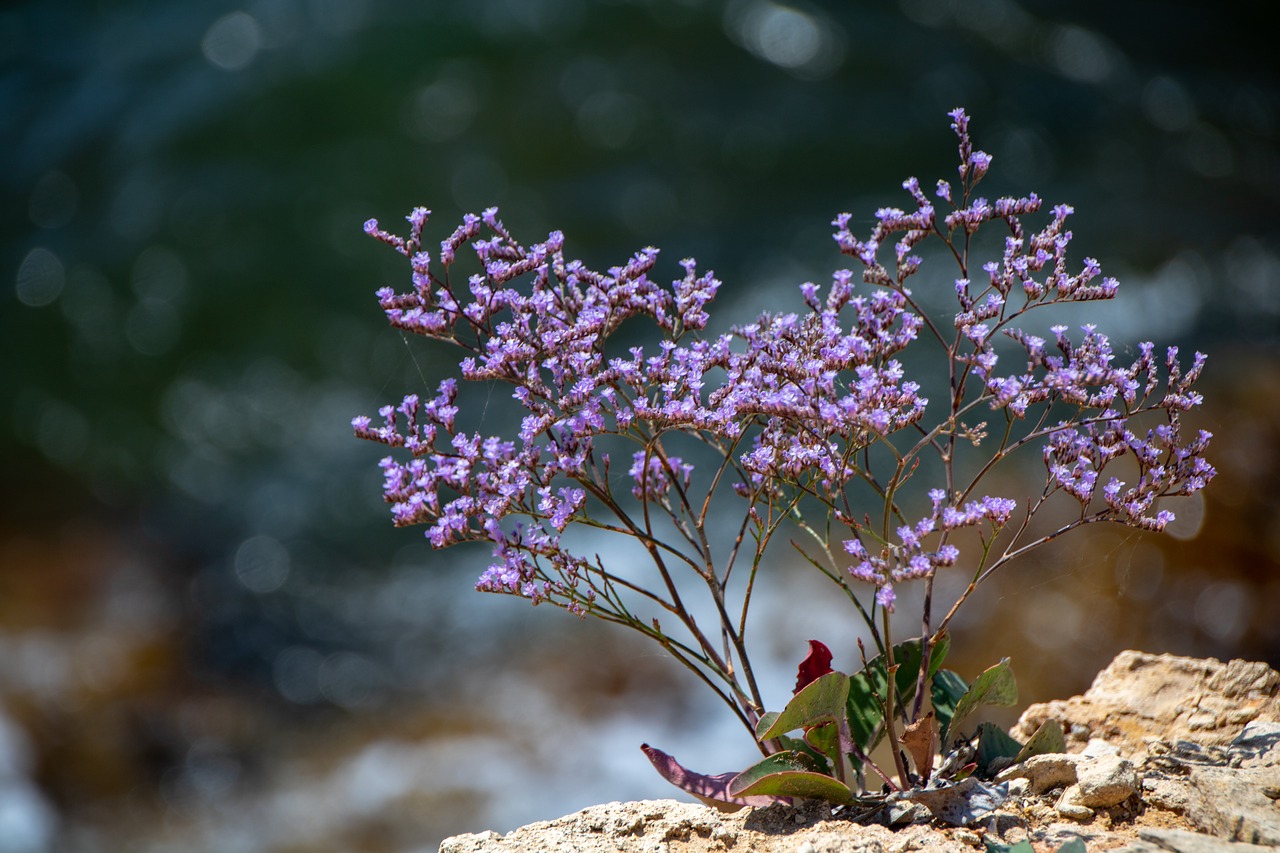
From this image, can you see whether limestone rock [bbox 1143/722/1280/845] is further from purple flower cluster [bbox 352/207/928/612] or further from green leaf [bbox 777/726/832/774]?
purple flower cluster [bbox 352/207/928/612]

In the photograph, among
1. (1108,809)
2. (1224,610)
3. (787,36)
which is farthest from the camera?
(787,36)

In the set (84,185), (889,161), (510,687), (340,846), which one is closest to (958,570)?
(510,687)

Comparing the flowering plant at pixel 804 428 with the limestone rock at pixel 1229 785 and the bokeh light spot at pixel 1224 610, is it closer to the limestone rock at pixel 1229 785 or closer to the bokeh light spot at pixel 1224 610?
the limestone rock at pixel 1229 785

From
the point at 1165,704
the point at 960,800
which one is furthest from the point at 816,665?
the point at 1165,704

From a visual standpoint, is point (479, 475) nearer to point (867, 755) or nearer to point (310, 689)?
point (867, 755)

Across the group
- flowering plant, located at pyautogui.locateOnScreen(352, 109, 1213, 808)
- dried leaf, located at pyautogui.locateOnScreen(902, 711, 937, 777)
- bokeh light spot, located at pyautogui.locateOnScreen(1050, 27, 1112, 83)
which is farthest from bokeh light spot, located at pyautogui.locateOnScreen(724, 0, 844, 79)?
dried leaf, located at pyautogui.locateOnScreen(902, 711, 937, 777)

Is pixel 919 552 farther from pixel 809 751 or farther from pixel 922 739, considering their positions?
pixel 809 751
